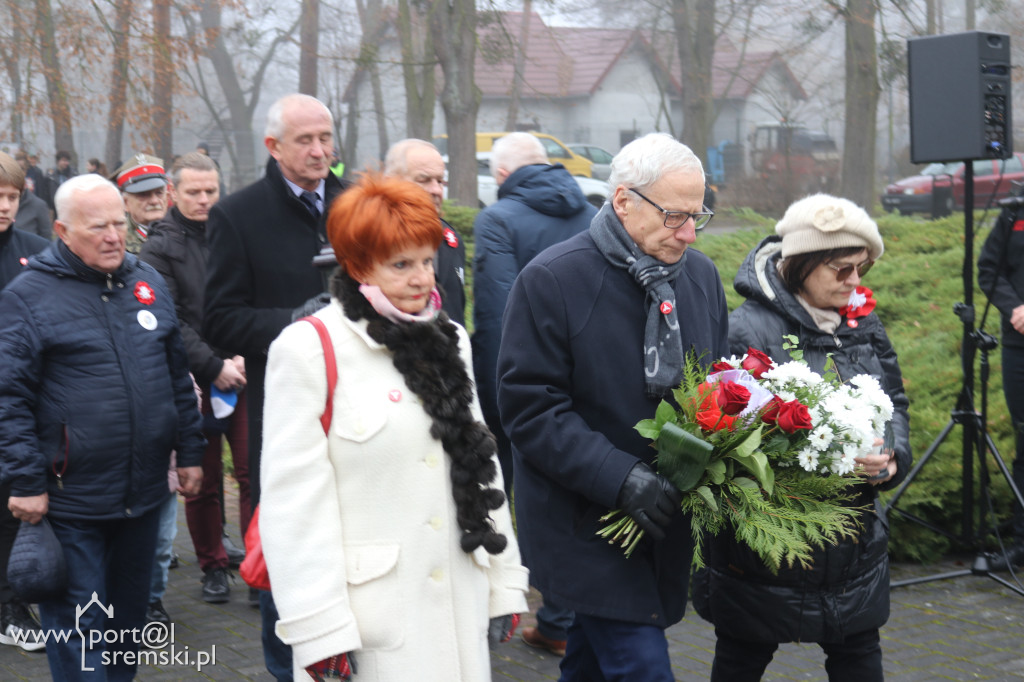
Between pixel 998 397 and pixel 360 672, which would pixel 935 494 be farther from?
pixel 360 672

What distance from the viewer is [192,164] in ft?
19.5

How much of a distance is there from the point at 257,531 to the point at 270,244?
5.04 ft

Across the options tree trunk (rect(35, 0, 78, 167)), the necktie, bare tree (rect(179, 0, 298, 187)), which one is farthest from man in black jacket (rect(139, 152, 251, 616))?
bare tree (rect(179, 0, 298, 187))

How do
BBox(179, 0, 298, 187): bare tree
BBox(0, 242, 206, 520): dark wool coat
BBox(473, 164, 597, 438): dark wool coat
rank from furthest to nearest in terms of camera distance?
BBox(179, 0, 298, 187): bare tree < BBox(473, 164, 597, 438): dark wool coat < BBox(0, 242, 206, 520): dark wool coat

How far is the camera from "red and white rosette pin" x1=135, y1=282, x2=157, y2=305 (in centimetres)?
414

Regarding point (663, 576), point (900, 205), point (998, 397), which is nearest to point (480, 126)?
point (900, 205)

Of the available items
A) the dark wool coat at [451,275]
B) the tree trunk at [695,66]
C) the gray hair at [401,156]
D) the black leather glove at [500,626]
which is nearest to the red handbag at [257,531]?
the black leather glove at [500,626]

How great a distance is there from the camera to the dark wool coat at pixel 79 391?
12.5 feet

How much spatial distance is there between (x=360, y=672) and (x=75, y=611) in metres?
1.62

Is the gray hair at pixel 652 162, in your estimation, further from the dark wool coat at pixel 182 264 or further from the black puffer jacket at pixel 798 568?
the dark wool coat at pixel 182 264

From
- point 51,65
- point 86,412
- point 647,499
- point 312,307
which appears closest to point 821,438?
point 647,499

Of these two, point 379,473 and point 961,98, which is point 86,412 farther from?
point 961,98

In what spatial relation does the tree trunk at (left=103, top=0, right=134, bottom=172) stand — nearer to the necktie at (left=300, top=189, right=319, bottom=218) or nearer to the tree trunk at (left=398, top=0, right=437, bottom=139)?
the tree trunk at (left=398, top=0, right=437, bottom=139)

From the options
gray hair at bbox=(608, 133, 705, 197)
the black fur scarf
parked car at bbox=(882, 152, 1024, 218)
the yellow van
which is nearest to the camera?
the black fur scarf
